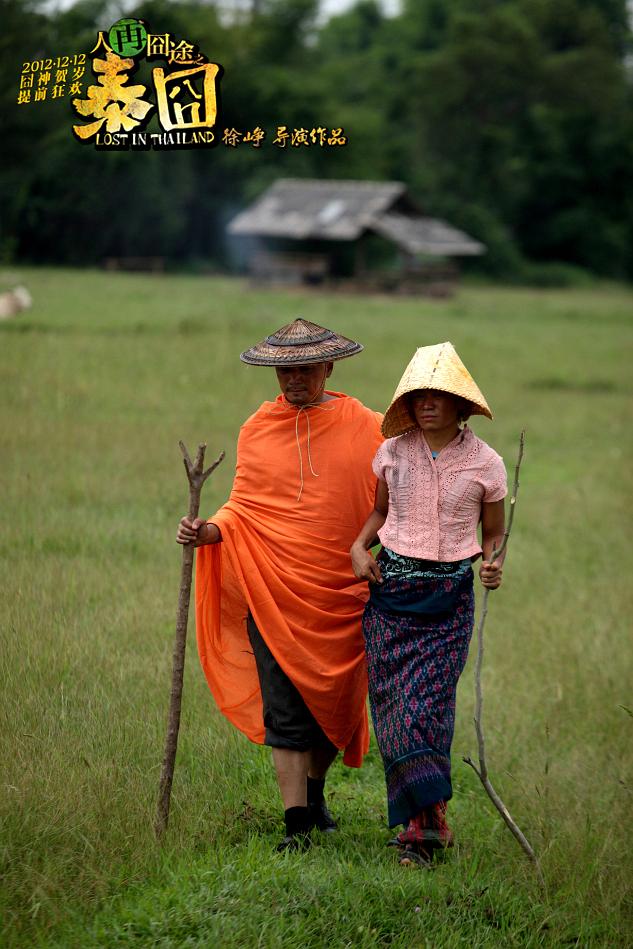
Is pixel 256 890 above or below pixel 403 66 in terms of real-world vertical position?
below

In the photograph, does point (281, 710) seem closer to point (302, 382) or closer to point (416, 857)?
point (416, 857)

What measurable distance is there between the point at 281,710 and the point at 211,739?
25.7 inches

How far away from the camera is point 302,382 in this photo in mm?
3695

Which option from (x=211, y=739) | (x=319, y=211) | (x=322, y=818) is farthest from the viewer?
(x=319, y=211)

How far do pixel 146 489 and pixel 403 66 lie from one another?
142 ft

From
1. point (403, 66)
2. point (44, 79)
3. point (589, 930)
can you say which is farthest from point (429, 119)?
point (589, 930)

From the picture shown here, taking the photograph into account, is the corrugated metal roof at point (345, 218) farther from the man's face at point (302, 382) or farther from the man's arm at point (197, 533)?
the man's arm at point (197, 533)

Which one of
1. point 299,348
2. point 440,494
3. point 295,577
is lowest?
point 295,577

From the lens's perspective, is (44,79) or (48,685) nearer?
(48,685)

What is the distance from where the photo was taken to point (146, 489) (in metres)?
7.89

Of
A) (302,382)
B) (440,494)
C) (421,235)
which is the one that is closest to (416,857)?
(440,494)

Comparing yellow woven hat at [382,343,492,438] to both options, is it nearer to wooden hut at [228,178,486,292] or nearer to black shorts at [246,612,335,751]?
black shorts at [246,612,335,751]

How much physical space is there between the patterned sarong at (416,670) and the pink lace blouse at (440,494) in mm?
53

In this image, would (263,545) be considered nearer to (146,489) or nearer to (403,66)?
(146,489)
